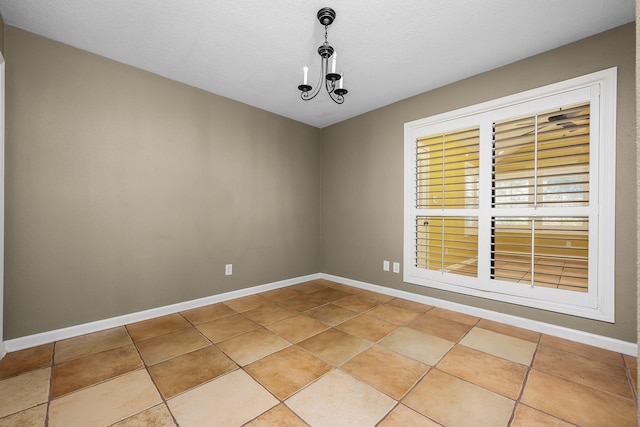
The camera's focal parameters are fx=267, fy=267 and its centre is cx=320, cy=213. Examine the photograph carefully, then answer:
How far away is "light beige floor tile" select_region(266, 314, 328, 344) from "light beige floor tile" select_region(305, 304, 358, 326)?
0.08m

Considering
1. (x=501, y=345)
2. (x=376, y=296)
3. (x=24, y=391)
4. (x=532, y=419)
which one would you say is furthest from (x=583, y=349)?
(x=24, y=391)

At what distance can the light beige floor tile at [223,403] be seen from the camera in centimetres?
133

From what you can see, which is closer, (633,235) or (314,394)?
(314,394)

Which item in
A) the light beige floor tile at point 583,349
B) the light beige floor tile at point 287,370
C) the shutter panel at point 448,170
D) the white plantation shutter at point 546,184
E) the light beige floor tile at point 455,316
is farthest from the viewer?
Result: the shutter panel at point 448,170

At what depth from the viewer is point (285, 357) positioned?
1919 millimetres

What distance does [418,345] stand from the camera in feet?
6.88

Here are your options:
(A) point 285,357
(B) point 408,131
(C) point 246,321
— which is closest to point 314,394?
(A) point 285,357

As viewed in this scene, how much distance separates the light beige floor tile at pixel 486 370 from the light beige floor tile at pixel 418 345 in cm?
7

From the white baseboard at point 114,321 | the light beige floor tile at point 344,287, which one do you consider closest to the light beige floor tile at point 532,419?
the light beige floor tile at point 344,287

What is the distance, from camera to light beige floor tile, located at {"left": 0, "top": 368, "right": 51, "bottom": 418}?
143 cm

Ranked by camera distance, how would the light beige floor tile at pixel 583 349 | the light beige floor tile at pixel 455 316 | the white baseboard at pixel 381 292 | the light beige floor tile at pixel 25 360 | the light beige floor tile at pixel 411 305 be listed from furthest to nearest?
the light beige floor tile at pixel 411 305 → the light beige floor tile at pixel 455 316 → the white baseboard at pixel 381 292 → the light beige floor tile at pixel 583 349 → the light beige floor tile at pixel 25 360

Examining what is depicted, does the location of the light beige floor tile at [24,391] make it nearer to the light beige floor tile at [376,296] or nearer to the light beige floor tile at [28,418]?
the light beige floor tile at [28,418]

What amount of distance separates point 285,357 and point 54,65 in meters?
2.96

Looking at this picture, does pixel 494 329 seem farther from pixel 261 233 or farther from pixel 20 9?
pixel 20 9
